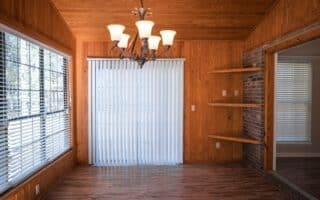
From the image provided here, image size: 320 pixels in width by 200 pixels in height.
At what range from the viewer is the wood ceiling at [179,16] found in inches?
164

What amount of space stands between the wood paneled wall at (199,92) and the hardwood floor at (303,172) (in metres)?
1.02

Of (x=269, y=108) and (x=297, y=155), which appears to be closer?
(x=269, y=108)

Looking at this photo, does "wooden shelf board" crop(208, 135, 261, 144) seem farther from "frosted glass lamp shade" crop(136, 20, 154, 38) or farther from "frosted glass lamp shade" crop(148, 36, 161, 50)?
"frosted glass lamp shade" crop(136, 20, 154, 38)

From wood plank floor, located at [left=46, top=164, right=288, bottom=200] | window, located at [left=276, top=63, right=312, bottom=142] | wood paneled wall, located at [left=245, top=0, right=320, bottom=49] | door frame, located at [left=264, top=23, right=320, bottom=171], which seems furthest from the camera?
window, located at [left=276, top=63, right=312, bottom=142]

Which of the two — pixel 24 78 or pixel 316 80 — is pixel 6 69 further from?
pixel 316 80

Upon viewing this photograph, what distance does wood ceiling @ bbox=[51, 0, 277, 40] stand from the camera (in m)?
4.17

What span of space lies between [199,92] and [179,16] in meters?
1.53

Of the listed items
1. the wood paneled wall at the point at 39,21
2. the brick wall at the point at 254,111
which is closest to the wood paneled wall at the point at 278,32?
the brick wall at the point at 254,111

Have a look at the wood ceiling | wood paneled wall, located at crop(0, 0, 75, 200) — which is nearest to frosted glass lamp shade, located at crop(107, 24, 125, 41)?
wood paneled wall, located at crop(0, 0, 75, 200)

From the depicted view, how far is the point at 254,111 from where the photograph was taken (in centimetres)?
498

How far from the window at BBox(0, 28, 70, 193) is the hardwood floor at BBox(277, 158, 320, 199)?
3507mm

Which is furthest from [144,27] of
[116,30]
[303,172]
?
[303,172]

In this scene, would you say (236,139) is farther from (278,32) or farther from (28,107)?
(28,107)

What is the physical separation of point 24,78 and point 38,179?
127cm
